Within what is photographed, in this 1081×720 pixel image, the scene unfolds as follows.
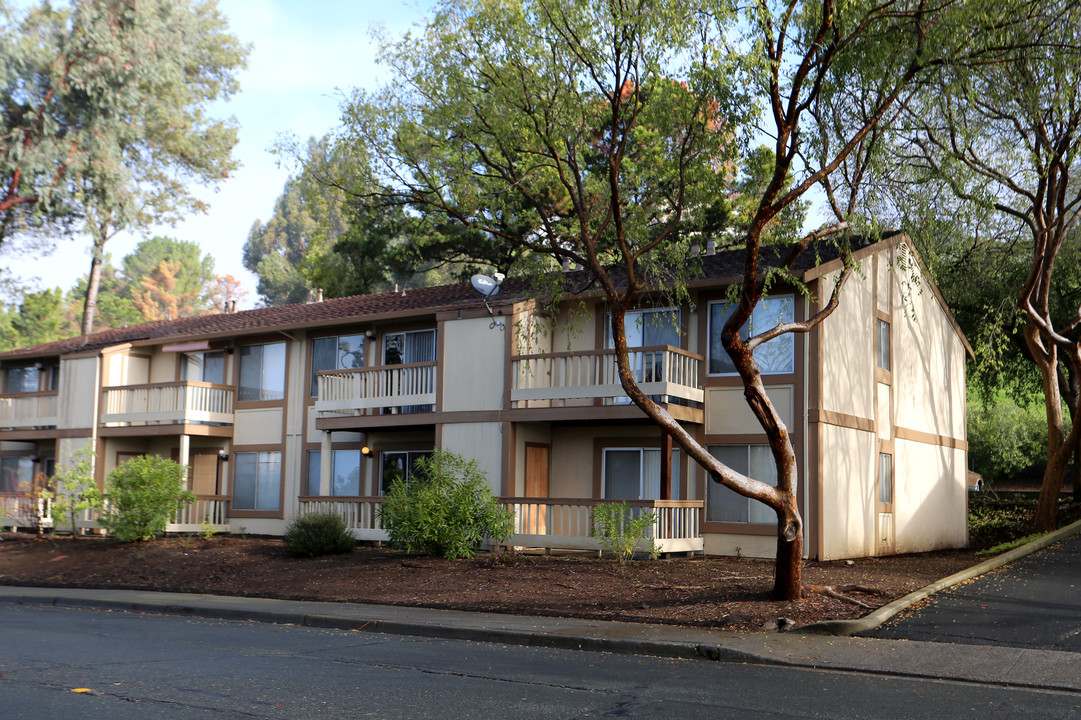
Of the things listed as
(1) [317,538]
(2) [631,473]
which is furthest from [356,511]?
(2) [631,473]

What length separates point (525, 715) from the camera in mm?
7160

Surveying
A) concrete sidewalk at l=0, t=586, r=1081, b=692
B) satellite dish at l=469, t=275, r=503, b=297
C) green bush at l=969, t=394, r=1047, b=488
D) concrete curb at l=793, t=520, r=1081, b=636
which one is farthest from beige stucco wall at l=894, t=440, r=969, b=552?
green bush at l=969, t=394, r=1047, b=488

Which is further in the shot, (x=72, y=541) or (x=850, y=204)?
(x=72, y=541)

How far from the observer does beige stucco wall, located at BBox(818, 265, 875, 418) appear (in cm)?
1894

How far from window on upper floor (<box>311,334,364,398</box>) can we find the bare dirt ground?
494cm

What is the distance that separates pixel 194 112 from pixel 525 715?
38.9 metres

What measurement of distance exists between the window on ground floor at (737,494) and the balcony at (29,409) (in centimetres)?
1905

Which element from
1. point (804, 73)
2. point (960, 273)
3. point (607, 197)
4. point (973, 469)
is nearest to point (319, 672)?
point (804, 73)

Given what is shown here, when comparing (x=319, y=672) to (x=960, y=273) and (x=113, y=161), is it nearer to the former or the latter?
(x=960, y=273)

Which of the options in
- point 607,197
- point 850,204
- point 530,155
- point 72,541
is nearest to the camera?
point 850,204

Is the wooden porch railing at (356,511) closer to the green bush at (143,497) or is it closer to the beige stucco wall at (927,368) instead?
the green bush at (143,497)

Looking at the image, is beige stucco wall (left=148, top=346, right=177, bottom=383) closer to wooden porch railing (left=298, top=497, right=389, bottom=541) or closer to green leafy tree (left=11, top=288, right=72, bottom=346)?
wooden porch railing (left=298, top=497, right=389, bottom=541)

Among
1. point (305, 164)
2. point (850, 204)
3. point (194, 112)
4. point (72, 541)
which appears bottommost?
point (72, 541)

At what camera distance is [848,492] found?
19.4 m
